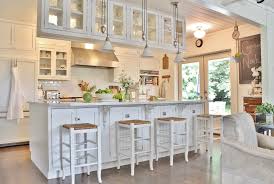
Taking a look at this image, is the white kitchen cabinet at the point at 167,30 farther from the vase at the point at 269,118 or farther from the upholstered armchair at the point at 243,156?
the upholstered armchair at the point at 243,156

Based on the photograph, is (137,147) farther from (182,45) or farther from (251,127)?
(182,45)

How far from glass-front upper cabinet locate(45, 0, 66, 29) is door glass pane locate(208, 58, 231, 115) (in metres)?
4.52

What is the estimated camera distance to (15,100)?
526 cm

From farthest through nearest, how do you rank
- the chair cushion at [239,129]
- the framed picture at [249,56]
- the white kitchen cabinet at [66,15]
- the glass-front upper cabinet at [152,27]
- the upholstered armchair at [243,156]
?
the framed picture at [249,56], the glass-front upper cabinet at [152,27], the white kitchen cabinet at [66,15], the chair cushion at [239,129], the upholstered armchair at [243,156]

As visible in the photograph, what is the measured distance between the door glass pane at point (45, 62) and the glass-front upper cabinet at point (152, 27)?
2559mm

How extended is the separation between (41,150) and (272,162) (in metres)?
3.02

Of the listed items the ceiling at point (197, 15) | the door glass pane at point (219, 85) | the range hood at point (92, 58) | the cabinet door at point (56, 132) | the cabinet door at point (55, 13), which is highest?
the ceiling at point (197, 15)

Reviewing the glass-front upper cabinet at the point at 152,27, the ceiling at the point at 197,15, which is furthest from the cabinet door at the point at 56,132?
the ceiling at the point at 197,15

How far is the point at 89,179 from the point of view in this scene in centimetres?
323

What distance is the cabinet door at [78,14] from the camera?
400 cm

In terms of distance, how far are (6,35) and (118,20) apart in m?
2.63

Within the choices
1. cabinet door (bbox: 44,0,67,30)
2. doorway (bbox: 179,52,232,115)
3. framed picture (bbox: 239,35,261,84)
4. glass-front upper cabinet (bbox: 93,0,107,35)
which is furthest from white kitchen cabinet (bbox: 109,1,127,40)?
doorway (bbox: 179,52,232,115)

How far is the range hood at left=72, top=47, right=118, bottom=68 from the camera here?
5.96m

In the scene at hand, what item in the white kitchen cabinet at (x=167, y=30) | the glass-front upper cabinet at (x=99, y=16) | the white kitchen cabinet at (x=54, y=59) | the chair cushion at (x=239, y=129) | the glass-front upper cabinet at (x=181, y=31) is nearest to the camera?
the chair cushion at (x=239, y=129)
